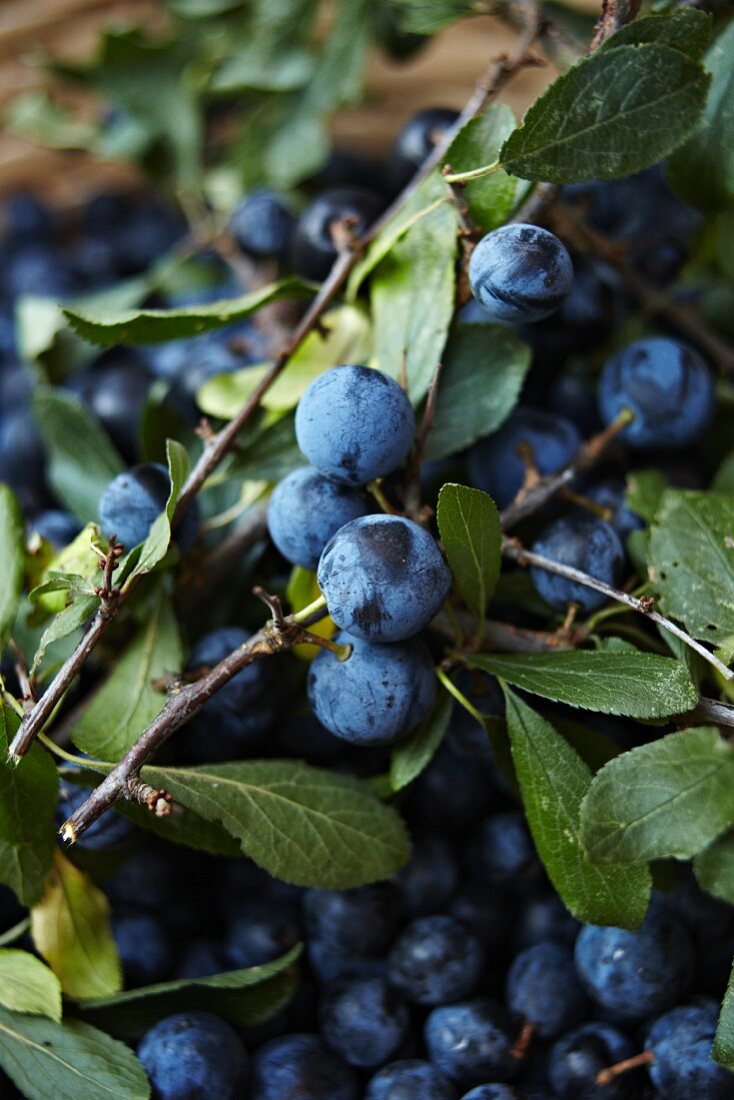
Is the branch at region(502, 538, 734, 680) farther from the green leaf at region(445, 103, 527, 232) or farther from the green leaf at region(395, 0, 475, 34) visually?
the green leaf at region(395, 0, 475, 34)

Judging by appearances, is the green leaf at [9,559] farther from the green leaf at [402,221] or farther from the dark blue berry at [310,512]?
the green leaf at [402,221]

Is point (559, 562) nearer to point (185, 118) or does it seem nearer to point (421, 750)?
point (421, 750)

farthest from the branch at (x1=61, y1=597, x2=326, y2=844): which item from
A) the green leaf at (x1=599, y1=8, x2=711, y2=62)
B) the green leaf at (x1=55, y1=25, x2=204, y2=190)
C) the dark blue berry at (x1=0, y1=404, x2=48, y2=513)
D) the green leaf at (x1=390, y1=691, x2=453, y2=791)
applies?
the green leaf at (x1=55, y1=25, x2=204, y2=190)

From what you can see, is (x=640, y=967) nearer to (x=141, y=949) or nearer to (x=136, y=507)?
(x=141, y=949)

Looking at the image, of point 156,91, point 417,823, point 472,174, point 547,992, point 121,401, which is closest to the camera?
point 472,174

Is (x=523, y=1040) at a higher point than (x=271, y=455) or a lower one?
lower

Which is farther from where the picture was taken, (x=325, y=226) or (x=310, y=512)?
(x=325, y=226)

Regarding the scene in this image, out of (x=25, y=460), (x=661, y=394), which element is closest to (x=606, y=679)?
(x=661, y=394)

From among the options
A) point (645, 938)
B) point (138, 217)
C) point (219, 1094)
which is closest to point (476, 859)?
point (645, 938)
